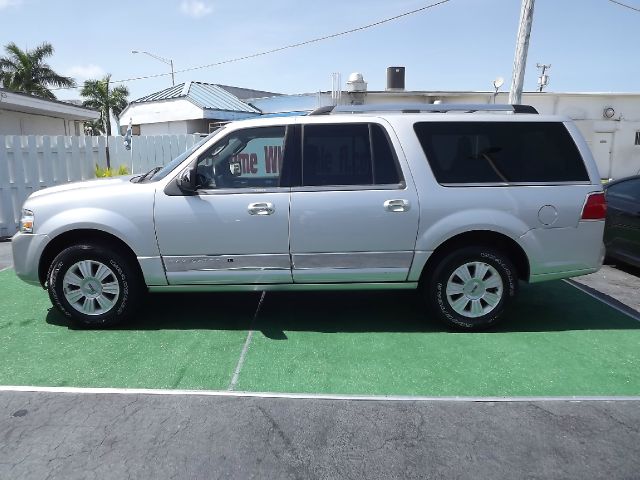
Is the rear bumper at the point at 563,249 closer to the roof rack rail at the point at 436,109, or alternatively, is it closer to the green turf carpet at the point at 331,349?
the green turf carpet at the point at 331,349

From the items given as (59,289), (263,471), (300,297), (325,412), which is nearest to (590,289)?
(300,297)

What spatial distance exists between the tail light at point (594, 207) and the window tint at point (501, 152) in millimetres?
177

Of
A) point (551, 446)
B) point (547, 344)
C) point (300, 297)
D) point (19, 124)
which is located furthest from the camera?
point (19, 124)

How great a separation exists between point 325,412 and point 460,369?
1.24 m

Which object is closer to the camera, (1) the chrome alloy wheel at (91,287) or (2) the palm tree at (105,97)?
(1) the chrome alloy wheel at (91,287)

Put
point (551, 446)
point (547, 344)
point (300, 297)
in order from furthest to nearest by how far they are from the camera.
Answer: point (300, 297)
point (547, 344)
point (551, 446)

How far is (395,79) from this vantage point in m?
20.7

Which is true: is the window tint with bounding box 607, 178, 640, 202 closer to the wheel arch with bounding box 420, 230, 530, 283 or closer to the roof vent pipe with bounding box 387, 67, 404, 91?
the wheel arch with bounding box 420, 230, 530, 283

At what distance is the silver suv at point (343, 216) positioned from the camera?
4281 mm

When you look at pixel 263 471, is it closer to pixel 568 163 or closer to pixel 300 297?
pixel 300 297

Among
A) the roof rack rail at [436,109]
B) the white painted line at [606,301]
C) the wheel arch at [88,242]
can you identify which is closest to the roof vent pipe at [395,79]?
the white painted line at [606,301]

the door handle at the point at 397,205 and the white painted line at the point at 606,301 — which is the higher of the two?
the door handle at the point at 397,205

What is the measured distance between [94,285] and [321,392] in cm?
247

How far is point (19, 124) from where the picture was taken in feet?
62.4
